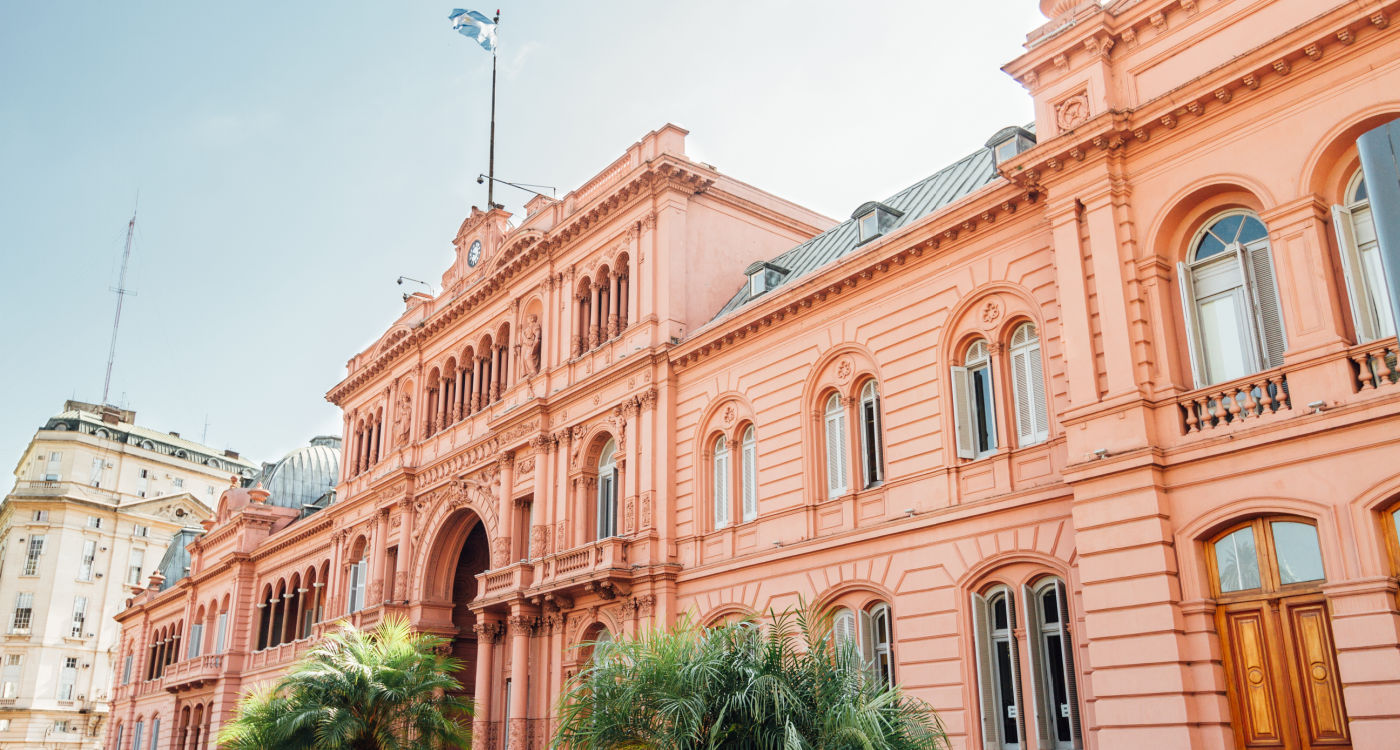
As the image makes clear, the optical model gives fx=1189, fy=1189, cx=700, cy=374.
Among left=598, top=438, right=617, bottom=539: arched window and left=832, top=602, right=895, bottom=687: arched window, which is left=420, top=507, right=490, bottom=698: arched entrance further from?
left=832, top=602, right=895, bottom=687: arched window

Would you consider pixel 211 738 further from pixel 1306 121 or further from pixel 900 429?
pixel 1306 121

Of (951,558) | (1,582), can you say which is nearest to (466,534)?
(951,558)

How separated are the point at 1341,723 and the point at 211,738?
156ft

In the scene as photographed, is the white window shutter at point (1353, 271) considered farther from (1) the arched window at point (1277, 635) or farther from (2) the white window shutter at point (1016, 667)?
(2) the white window shutter at point (1016, 667)

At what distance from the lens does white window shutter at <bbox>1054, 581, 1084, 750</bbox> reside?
18531 mm

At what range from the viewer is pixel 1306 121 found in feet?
53.8

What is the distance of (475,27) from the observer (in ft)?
130

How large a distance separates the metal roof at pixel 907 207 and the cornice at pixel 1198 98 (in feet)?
14.0

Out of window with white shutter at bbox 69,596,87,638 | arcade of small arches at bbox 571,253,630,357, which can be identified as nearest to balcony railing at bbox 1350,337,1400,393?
arcade of small arches at bbox 571,253,630,357

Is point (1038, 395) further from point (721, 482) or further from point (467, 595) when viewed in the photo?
point (467, 595)

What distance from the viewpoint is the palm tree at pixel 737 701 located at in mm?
14469

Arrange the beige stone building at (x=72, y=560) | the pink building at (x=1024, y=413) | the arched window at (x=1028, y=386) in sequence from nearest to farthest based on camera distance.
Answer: the pink building at (x=1024, y=413), the arched window at (x=1028, y=386), the beige stone building at (x=72, y=560)

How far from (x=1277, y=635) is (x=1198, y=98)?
25.2ft

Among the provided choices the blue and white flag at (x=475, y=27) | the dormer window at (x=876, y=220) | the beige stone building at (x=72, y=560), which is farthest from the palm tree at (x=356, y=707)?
the beige stone building at (x=72, y=560)
